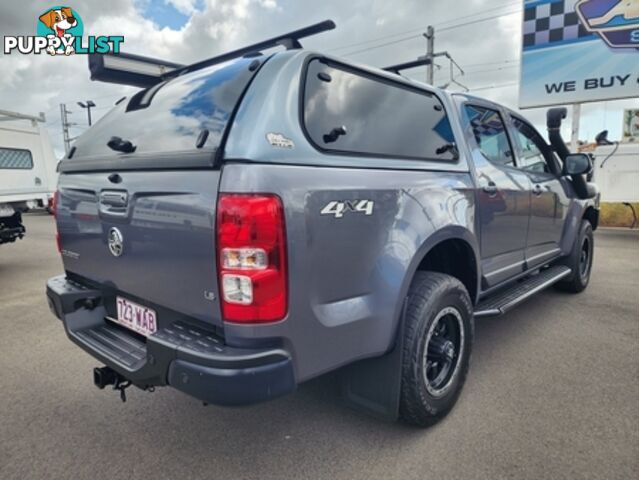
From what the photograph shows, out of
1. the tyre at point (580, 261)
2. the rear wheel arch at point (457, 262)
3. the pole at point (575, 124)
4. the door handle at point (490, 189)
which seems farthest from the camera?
the pole at point (575, 124)

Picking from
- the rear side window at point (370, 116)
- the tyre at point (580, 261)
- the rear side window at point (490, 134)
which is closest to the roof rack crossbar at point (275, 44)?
the rear side window at point (370, 116)

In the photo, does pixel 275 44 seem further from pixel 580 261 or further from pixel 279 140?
pixel 580 261

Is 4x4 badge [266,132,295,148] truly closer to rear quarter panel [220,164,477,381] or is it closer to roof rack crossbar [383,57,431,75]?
rear quarter panel [220,164,477,381]

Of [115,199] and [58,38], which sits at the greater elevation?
[58,38]

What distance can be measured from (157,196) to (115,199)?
1.12 ft

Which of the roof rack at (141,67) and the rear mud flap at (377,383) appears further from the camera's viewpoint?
the roof rack at (141,67)

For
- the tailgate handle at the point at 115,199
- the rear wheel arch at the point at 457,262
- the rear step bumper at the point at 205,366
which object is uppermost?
the tailgate handle at the point at 115,199

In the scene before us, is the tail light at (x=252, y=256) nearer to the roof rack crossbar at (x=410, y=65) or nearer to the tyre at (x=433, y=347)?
the tyre at (x=433, y=347)

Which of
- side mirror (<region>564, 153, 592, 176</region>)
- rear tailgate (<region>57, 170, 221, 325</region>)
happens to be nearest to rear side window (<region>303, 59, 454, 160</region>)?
rear tailgate (<region>57, 170, 221, 325</region>)

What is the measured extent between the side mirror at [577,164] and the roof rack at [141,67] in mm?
2939

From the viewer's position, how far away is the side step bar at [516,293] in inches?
115

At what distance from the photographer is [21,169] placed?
730 centimetres

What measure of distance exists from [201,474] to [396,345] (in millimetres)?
1084

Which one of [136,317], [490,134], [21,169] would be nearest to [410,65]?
[490,134]
